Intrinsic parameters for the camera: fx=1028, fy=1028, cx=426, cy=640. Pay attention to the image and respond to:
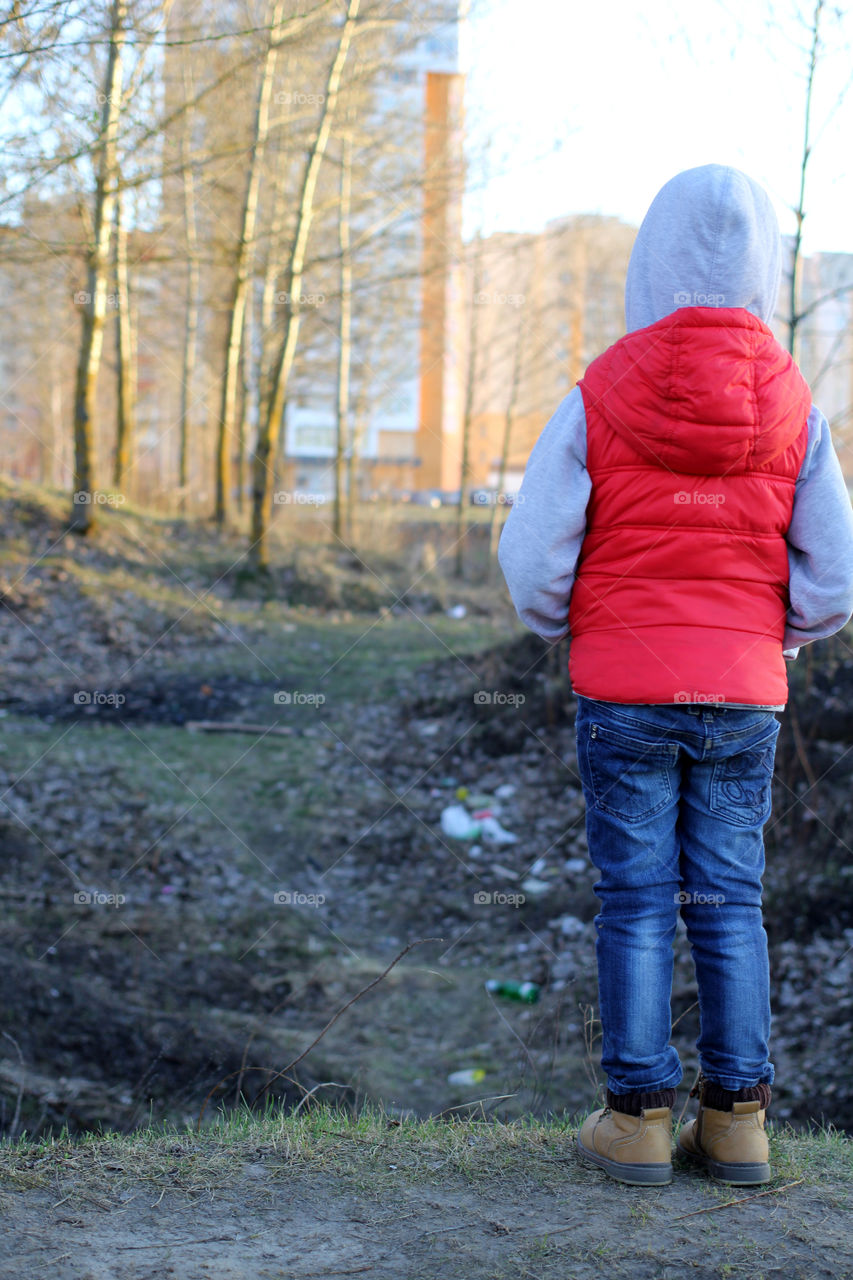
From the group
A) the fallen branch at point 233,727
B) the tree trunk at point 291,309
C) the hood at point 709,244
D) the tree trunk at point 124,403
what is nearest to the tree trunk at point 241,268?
the tree trunk at point 291,309

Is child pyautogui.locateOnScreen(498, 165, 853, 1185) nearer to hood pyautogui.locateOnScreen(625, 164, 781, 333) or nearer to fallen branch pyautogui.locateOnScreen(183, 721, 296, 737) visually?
hood pyautogui.locateOnScreen(625, 164, 781, 333)

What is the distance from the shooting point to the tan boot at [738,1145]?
2209 millimetres

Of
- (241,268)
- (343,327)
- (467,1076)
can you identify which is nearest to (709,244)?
(467,1076)

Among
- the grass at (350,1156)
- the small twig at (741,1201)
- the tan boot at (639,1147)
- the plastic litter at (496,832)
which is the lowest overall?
the plastic litter at (496,832)

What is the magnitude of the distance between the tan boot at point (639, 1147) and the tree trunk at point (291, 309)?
12676mm

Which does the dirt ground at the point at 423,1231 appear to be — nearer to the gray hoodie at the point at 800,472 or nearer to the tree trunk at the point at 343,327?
the gray hoodie at the point at 800,472

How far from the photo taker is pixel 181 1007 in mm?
4867

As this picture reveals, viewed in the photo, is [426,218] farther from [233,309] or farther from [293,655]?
[293,655]

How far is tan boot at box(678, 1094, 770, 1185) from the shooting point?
7.25 ft

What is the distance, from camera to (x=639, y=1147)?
86.5 inches

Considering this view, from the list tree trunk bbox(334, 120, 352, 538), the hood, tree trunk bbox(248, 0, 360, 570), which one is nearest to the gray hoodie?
the hood

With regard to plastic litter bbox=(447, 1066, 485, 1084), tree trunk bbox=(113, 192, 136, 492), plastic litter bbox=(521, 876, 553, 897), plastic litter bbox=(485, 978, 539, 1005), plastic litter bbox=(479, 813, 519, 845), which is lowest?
plastic litter bbox=(447, 1066, 485, 1084)

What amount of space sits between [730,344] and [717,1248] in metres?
1.78

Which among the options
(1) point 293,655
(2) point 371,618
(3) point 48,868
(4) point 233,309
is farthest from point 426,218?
(3) point 48,868
